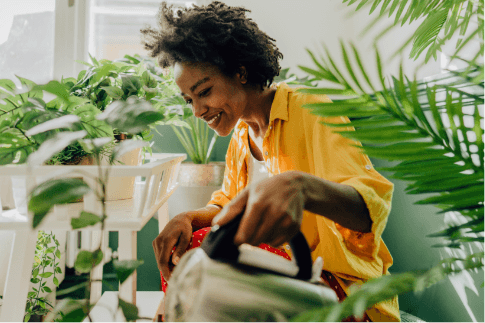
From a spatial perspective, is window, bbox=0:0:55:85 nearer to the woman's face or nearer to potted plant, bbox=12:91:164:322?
the woman's face

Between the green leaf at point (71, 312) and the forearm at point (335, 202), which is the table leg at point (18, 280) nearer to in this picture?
the green leaf at point (71, 312)

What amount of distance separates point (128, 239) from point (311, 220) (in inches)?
17.7

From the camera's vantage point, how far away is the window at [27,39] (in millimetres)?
1297

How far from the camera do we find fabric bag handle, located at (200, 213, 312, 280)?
27cm

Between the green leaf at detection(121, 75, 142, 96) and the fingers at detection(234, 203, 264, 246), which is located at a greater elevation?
the green leaf at detection(121, 75, 142, 96)

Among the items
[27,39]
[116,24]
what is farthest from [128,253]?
[116,24]

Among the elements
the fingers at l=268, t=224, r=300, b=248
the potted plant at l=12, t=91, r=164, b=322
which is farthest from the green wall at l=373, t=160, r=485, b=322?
the potted plant at l=12, t=91, r=164, b=322

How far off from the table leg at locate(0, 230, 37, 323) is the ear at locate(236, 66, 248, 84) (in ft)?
2.02

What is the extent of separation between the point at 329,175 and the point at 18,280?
0.66m

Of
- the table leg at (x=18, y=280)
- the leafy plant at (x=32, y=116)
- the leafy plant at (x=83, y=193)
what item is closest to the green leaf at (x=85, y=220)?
the leafy plant at (x=83, y=193)

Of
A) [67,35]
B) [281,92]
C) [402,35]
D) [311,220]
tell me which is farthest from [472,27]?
[67,35]

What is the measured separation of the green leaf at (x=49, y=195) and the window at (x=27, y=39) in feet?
3.92

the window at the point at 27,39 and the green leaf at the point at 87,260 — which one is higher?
the window at the point at 27,39

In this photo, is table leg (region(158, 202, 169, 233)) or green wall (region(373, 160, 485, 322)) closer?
green wall (region(373, 160, 485, 322))
